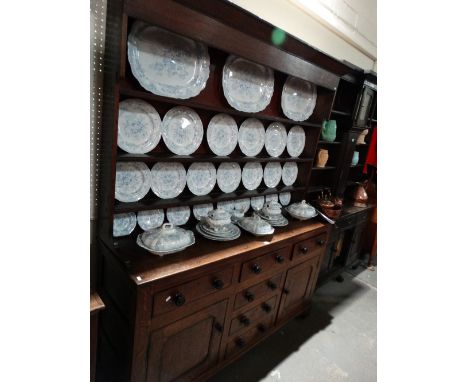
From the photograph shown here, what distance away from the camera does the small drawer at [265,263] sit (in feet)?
4.44

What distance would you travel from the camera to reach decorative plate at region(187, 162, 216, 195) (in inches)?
58.0

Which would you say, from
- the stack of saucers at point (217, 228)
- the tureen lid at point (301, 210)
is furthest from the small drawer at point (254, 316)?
the tureen lid at point (301, 210)

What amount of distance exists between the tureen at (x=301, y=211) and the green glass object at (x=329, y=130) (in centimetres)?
68

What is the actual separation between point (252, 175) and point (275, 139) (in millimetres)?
299

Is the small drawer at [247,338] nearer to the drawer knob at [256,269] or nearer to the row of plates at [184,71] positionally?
the drawer knob at [256,269]

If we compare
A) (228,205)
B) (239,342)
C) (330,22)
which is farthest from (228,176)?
(330,22)

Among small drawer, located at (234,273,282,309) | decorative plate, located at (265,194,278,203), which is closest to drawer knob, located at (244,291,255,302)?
small drawer, located at (234,273,282,309)

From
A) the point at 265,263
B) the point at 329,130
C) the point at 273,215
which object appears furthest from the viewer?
the point at 329,130

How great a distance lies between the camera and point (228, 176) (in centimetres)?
164

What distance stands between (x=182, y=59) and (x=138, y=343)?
1.25 meters

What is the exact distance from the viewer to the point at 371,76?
212cm

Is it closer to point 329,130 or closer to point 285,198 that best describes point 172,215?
point 285,198
